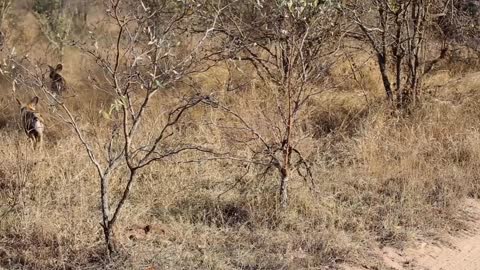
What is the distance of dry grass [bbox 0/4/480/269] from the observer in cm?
439

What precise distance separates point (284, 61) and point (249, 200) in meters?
1.45

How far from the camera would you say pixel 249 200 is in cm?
523

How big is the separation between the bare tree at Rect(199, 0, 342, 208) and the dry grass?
0.21 m

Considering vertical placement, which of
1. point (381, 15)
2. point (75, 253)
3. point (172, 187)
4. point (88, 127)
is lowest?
point (75, 253)

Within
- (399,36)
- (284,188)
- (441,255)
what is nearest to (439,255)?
(441,255)

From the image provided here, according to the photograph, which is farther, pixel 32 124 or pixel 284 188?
pixel 32 124

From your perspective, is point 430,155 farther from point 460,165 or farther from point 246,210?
A: point 246,210

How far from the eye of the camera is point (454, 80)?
8805mm

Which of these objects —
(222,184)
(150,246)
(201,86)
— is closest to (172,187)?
(222,184)

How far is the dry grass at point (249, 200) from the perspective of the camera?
173 inches

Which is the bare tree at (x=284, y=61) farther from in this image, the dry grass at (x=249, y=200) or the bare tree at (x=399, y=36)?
the bare tree at (x=399, y=36)

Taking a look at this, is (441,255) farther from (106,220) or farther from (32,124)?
(32,124)

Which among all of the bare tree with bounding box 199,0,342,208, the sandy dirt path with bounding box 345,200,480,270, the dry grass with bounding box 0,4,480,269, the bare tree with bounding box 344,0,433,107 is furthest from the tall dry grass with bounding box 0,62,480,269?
the bare tree with bounding box 344,0,433,107

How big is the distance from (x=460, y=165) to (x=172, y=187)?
9.03 feet
